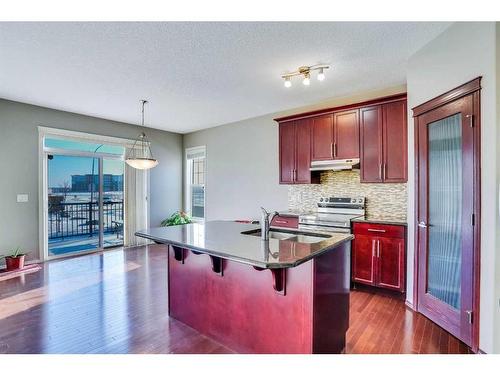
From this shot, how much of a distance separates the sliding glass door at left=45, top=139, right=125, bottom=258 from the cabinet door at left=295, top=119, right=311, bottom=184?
373 cm

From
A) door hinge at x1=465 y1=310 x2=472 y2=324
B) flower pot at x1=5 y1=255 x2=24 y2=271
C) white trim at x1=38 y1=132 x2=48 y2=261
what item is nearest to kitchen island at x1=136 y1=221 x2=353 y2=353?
door hinge at x1=465 y1=310 x2=472 y2=324

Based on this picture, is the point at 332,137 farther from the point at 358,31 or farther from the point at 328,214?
the point at 358,31

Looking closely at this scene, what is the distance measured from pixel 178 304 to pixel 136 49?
8.18 ft

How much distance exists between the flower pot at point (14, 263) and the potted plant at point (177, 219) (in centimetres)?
255

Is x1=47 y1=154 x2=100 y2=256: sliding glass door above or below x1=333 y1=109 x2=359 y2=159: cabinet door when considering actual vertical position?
below

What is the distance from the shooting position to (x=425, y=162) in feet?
8.94

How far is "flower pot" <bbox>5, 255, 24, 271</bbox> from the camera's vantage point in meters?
4.05

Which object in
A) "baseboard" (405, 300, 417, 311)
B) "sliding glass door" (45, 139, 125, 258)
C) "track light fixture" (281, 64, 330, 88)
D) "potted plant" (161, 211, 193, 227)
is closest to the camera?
"baseboard" (405, 300, 417, 311)

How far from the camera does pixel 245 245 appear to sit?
1883 millimetres

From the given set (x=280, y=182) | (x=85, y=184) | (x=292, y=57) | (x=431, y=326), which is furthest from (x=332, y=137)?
(x=85, y=184)

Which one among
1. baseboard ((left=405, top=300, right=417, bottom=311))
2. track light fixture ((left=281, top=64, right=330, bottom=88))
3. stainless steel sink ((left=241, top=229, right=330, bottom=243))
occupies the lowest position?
baseboard ((left=405, top=300, right=417, bottom=311))

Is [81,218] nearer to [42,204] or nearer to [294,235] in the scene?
[42,204]

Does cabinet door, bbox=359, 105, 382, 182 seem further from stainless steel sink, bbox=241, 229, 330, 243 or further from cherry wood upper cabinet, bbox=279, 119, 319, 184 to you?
stainless steel sink, bbox=241, 229, 330, 243

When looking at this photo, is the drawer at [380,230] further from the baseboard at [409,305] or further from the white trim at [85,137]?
the white trim at [85,137]
